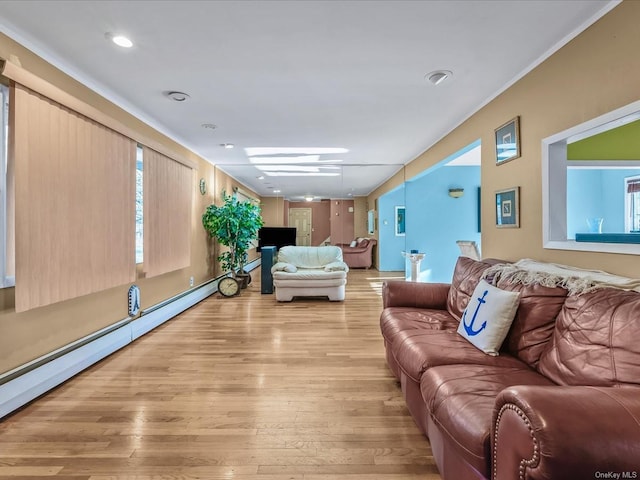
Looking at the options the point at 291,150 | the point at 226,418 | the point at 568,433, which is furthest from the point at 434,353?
the point at 291,150

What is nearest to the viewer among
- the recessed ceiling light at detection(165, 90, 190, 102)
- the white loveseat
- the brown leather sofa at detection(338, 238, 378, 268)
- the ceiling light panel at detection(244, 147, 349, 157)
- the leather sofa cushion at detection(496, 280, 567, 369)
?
the leather sofa cushion at detection(496, 280, 567, 369)

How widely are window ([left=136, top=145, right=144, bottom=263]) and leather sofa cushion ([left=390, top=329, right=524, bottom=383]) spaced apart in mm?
2849

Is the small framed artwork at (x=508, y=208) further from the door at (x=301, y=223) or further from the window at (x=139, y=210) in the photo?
the door at (x=301, y=223)

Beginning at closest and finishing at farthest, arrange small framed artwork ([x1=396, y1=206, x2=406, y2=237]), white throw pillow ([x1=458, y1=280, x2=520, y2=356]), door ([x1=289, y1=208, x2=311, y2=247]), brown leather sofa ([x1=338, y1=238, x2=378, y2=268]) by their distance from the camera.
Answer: white throw pillow ([x1=458, y1=280, x2=520, y2=356]), door ([x1=289, y1=208, x2=311, y2=247]), small framed artwork ([x1=396, y1=206, x2=406, y2=237]), brown leather sofa ([x1=338, y1=238, x2=378, y2=268])

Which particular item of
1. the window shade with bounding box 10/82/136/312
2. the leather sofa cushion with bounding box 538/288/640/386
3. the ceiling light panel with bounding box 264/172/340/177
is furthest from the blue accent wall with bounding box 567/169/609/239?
the window shade with bounding box 10/82/136/312

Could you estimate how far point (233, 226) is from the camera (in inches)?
212

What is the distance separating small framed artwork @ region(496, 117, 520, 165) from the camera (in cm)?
263

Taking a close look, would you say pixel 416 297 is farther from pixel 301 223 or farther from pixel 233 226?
pixel 301 223

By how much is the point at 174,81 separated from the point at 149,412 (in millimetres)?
2500

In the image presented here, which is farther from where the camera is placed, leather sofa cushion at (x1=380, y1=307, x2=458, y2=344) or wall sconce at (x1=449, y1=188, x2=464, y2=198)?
wall sconce at (x1=449, y1=188, x2=464, y2=198)

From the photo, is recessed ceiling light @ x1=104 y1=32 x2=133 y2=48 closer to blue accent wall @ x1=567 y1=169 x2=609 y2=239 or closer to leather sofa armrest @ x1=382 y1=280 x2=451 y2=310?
leather sofa armrest @ x1=382 y1=280 x2=451 y2=310

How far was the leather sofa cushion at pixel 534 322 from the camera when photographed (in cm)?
164

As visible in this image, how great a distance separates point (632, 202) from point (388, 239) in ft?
15.5

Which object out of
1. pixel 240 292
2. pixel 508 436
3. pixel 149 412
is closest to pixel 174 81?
pixel 149 412
